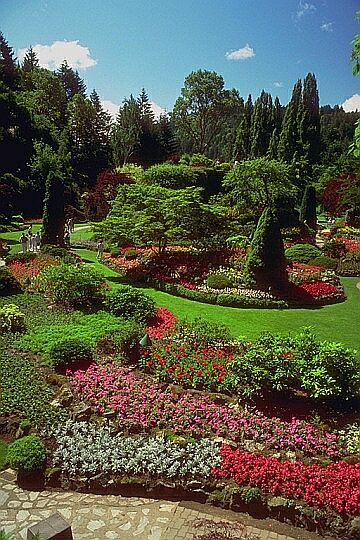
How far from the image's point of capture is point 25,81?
15477 millimetres

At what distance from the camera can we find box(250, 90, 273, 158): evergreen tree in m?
8.59

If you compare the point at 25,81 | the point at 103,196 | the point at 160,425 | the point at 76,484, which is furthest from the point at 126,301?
the point at 103,196

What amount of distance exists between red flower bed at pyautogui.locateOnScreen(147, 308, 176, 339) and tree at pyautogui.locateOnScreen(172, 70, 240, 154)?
14.1 ft

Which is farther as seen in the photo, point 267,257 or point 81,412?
point 267,257

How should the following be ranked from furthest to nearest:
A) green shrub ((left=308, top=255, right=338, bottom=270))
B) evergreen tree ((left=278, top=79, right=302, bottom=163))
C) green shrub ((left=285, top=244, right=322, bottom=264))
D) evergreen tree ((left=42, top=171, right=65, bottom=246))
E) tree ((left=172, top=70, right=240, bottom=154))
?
evergreen tree ((left=42, top=171, right=65, bottom=246)), green shrub ((left=285, top=244, right=322, bottom=264)), green shrub ((left=308, top=255, right=338, bottom=270)), tree ((left=172, top=70, right=240, bottom=154)), evergreen tree ((left=278, top=79, right=302, bottom=163))

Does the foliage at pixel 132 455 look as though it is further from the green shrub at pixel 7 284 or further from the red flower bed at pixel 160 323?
the green shrub at pixel 7 284

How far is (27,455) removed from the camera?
4.82 metres

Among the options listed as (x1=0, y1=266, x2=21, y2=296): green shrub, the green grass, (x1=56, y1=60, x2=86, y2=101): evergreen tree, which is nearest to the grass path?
(x1=0, y1=266, x2=21, y2=296): green shrub

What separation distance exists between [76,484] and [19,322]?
4.59 m

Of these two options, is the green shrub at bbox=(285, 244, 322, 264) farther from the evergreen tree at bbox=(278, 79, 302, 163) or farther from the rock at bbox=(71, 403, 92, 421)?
the rock at bbox=(71, 403, 92, 421)

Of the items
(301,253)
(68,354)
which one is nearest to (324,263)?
(301,253)

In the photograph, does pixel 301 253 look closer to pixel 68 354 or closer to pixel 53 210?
pixel 53 210

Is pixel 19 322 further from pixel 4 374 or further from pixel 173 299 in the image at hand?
pixel 173 299

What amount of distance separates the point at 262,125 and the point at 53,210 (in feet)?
25.4
